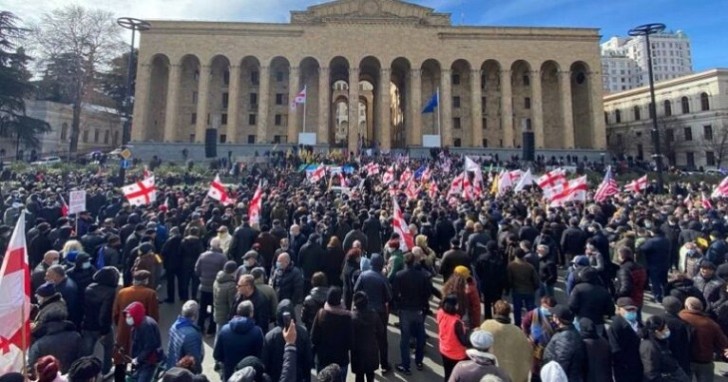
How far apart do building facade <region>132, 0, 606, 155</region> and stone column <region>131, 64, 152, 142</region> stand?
0.10 meters

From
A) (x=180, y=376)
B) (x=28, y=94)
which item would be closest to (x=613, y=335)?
(x=180, y=376)

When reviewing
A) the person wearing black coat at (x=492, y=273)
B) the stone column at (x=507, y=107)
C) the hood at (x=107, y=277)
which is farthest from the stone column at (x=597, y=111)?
the hood at (x=107, y=277)

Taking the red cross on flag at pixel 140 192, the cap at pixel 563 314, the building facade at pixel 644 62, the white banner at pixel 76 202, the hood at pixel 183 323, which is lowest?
the hood at pixel 183 323

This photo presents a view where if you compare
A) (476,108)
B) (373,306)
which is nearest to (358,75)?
(476,108)

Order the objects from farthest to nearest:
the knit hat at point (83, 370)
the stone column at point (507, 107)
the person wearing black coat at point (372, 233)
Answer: the stone column at point (507, 107)
the person wearing black coat at point (372, 233)
the knit hat at point (83, 370)

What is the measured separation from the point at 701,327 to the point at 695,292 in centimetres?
67

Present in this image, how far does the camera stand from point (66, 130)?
1839 inches

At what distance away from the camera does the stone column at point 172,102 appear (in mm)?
41031

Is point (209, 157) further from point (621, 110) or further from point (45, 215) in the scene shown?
point (621, 110)

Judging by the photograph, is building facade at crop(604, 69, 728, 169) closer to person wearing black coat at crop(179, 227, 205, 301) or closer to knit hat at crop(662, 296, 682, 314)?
knit hat at crop(662, 296, 682, 314)

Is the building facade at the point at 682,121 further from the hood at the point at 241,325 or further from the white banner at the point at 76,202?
the hood at the point at 241,325

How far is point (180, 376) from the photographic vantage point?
110 inches

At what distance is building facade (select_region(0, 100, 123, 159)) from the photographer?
4228 cm

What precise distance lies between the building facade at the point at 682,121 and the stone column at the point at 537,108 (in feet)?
39.6
